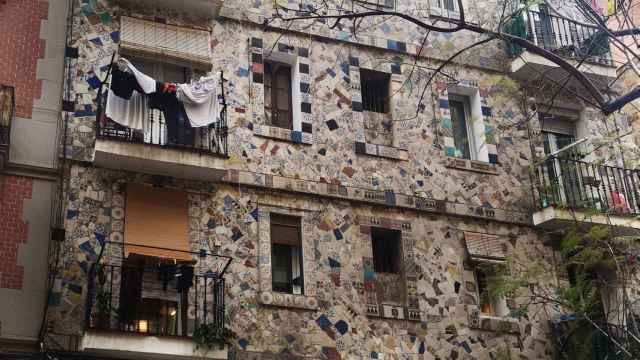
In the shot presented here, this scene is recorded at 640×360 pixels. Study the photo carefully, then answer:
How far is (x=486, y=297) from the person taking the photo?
785 inches

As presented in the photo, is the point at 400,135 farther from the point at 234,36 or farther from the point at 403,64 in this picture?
the point at 234,36

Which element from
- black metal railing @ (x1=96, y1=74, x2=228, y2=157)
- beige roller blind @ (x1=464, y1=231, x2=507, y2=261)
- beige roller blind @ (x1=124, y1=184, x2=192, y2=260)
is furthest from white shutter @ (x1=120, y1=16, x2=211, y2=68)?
beige roller blind @ (x1=464, y1=231, x2=507, y2=261)

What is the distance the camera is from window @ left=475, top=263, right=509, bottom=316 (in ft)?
65.5

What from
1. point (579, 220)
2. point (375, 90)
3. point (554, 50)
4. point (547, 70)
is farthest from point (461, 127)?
point (579, 220)

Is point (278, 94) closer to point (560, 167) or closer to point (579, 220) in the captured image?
point (560, 167)

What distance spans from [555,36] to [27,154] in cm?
1171

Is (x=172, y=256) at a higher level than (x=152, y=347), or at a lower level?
higher

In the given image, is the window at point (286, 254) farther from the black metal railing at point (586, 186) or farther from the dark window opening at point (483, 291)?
the black metal railing at point (586, 186)

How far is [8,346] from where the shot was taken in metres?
16.0

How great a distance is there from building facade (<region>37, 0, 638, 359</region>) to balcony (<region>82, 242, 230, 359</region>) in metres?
0.03

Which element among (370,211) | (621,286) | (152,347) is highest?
(370,211)

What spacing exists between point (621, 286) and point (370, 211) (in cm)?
549

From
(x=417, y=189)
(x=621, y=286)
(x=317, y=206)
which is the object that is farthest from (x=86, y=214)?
(x=621, y=286)

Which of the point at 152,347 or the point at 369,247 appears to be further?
the point at 369,247
